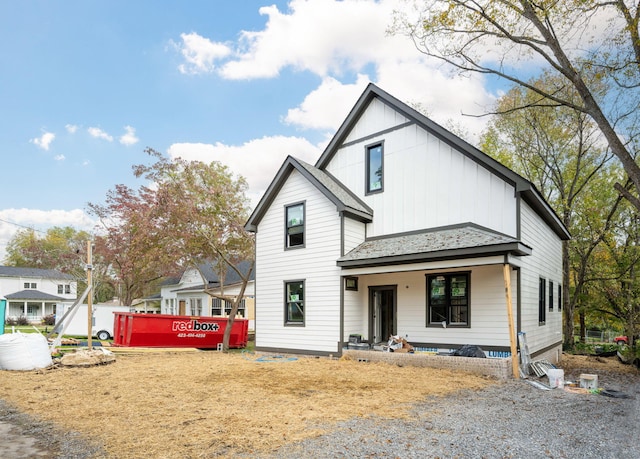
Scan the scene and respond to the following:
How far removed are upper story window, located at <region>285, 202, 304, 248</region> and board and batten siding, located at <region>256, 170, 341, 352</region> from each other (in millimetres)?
174

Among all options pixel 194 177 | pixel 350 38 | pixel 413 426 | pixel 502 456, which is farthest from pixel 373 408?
pixel 194 177

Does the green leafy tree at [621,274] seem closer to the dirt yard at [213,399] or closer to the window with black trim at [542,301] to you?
the window with black trim at [542,301]

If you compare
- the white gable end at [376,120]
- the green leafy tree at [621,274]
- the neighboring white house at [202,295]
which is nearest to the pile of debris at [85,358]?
the white gable end at [376,120]

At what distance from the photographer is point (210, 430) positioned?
5.35 m

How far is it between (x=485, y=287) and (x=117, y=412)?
8986mm

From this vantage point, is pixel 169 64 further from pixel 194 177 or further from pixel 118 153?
pixel 118 153

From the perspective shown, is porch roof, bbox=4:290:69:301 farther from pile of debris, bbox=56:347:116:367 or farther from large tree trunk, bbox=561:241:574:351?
large tree trunk, bbox=561:241:574:351

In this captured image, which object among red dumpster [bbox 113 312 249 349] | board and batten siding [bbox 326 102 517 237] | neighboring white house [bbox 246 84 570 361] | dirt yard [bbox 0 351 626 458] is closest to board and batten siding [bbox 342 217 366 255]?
neighboring white house [bbox 246 84 570 361]

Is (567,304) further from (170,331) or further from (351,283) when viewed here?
Answer: (170,331)

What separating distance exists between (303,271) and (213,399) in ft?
23.5

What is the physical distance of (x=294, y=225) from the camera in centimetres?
1468

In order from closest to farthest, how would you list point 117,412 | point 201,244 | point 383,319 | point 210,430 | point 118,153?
point 210,430 → point 117,412 → point 383,319 → point 201,244 → point 118,153

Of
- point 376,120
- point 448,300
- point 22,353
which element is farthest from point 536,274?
point 22,353

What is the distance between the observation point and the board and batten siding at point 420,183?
462 inches
